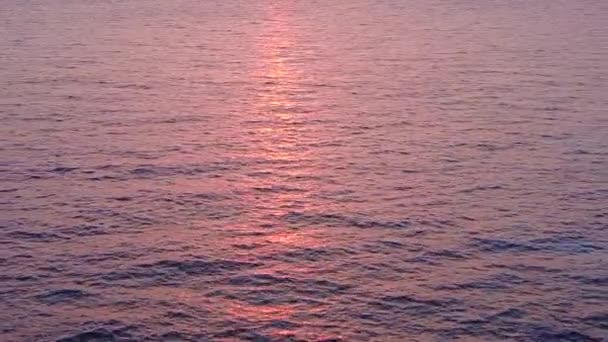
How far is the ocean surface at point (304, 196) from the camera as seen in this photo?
4.53 metres

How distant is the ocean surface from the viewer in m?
4.53

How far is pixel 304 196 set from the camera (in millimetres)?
6383

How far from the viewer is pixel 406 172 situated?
6922 mm

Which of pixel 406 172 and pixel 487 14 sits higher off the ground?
pixel 406 172

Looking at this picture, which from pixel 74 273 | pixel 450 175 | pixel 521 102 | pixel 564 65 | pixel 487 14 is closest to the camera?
pixel 74 273

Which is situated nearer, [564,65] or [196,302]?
[196,302]

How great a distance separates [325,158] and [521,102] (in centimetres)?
287

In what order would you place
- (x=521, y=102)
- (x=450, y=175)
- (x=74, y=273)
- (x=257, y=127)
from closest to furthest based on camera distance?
1. (x=74, y=273)
2. (x=450, y=175)
3. (x=257, y=127)
4. (x=521, y=102)

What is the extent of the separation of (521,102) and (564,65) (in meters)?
2.46

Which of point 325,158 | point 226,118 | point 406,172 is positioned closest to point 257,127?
Result: point 226,118

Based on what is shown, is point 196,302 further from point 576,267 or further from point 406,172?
point 406,172

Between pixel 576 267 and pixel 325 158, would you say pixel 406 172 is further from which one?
pixel 576 267

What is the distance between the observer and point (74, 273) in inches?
198

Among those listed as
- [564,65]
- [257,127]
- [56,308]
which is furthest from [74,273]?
[564,65]
